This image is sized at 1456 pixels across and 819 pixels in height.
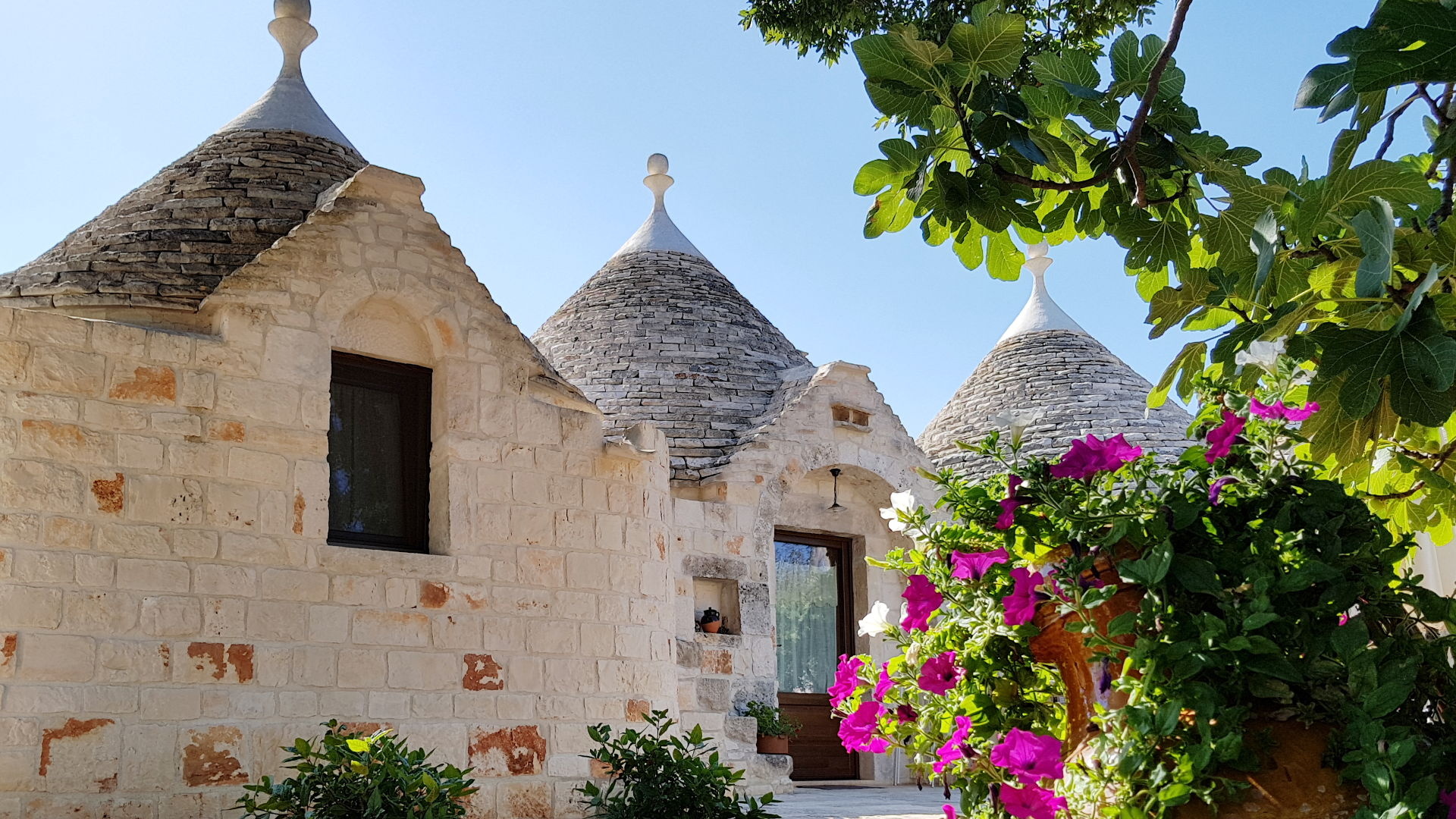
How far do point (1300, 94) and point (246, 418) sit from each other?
16.8 ft

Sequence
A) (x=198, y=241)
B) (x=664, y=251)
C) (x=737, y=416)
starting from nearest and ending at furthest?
(x=198, y=241)
(x=737, y=416)
(x=664, y=251)

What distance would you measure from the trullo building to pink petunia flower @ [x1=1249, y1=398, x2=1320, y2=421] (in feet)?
15.7

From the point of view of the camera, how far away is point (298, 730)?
5.62 metres

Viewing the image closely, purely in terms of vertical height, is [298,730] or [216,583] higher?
[216,583]

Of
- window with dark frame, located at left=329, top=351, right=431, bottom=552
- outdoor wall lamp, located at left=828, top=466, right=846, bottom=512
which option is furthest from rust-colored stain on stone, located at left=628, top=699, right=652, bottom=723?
outdoor wall lamp, located at left=828, top=466, right=846, bottom=512

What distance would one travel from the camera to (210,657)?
17.9ft

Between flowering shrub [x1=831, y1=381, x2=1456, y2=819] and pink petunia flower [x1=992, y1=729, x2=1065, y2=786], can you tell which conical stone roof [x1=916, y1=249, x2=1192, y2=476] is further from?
pink petunia flower [x1=992, y1=729, x2=1065, y2=786]

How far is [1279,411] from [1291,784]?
2.00 ft

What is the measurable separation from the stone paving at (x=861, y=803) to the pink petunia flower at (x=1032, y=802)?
4.57 metres

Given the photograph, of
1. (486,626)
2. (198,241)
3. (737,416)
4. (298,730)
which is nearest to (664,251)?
(737,416)

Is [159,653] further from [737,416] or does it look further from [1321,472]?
[737,416]

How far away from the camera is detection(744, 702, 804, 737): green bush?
946 centimetres

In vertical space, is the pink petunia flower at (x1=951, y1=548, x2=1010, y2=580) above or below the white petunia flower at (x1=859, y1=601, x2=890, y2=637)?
above

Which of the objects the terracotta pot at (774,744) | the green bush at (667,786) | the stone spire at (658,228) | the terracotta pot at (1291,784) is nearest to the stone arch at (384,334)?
the green bush at (667,786)
